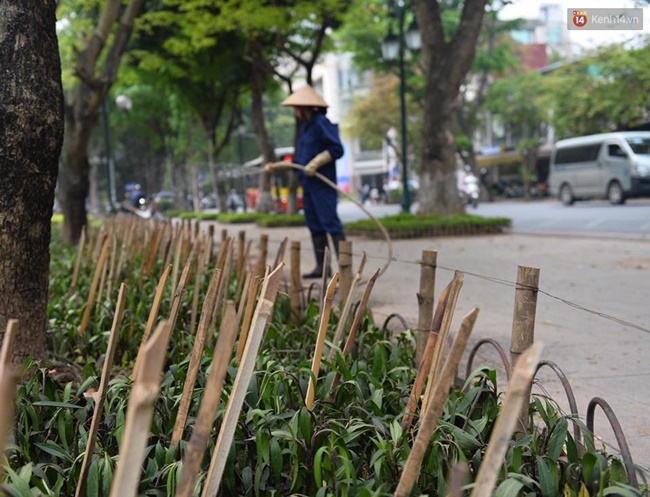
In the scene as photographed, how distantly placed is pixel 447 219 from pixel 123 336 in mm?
10104

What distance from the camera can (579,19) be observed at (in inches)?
285

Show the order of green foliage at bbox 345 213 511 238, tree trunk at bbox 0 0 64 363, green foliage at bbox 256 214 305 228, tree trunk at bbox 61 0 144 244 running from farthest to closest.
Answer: green foliage at bbox 256 214 305 228
green foliage at bbox 345 213 511 238
tree trunk at bbox 61 0 144 244
tree trunk at bbox 0 0 64 363

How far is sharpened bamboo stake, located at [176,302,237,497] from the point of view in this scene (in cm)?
133

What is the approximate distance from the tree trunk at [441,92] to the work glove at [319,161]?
7226 mm

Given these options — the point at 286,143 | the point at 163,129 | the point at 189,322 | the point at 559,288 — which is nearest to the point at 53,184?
the point at 189,322

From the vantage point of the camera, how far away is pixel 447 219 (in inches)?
536

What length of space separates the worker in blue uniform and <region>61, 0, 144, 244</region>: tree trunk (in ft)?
10.4

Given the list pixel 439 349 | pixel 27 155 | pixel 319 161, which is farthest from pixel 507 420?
pixel 319 161

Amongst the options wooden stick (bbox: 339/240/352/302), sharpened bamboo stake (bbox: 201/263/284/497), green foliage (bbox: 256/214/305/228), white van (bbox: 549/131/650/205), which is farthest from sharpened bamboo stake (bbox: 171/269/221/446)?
white van (bbox: 549/131/650/205)

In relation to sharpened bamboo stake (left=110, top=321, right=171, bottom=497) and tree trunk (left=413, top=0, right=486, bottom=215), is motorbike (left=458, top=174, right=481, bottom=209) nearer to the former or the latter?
tree trunk (left=413, top=0, right=486, bottom=215)

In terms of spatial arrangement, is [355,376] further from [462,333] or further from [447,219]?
[447,219]

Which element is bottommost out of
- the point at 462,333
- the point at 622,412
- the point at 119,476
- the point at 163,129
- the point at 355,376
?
the point at 622,412

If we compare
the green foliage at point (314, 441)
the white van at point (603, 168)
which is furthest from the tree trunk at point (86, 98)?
the white van at point (603, 168)

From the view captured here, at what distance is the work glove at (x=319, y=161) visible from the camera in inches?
274
